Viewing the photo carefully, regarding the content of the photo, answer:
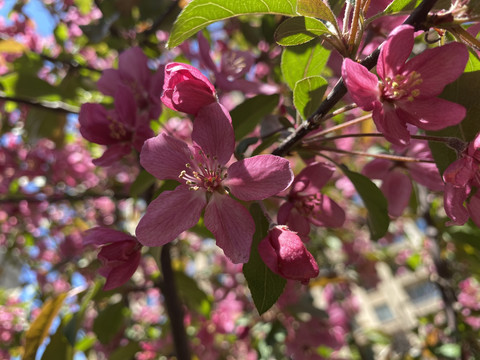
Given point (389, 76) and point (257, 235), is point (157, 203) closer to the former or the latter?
point (257, 235)

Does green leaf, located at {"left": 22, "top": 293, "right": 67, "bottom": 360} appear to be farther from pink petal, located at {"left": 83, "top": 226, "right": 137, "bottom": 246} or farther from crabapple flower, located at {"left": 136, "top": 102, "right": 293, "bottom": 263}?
crabapple flower, located at {"left": 136, "top": 102, "right": 293, "bottom": 263}

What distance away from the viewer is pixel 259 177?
0.76m

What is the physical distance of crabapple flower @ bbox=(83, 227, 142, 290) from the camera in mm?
825

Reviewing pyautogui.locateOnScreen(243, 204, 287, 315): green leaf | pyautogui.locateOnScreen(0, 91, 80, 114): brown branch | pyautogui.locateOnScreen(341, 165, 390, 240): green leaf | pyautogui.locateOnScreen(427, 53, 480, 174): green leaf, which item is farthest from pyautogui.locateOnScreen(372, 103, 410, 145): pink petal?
pyautogui.locateOnScreen(0, 91, 80, 114): brown branch

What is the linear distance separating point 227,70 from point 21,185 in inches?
78.4

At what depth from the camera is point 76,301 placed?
171 centimetres

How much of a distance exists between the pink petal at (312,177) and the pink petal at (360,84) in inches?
10.2

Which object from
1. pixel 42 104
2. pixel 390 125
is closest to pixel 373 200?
pixel 390 125

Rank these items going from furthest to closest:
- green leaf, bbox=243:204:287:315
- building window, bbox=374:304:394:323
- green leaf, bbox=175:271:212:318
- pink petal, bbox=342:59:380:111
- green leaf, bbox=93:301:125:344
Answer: building window, bbox=374:304:394:323
green leaf, bbox=175:271:212:318
green leaf, bbox=93:301:125:344
green leaf, bbox=243:204:287:315
pink petal, bbox=342:59:380:111

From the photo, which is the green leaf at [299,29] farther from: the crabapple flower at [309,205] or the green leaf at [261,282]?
the green leaf at [261,282]

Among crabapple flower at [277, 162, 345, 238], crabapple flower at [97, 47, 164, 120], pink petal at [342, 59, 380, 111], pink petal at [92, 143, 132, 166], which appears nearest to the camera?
pink petal at [342, 59, 380, 111]

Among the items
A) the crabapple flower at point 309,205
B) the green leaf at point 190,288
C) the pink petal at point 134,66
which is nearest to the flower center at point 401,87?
the crabapple flower at point 309,205

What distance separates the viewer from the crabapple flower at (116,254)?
2.71ft

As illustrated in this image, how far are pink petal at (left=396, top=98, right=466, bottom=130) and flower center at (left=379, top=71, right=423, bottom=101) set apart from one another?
0.04ft
